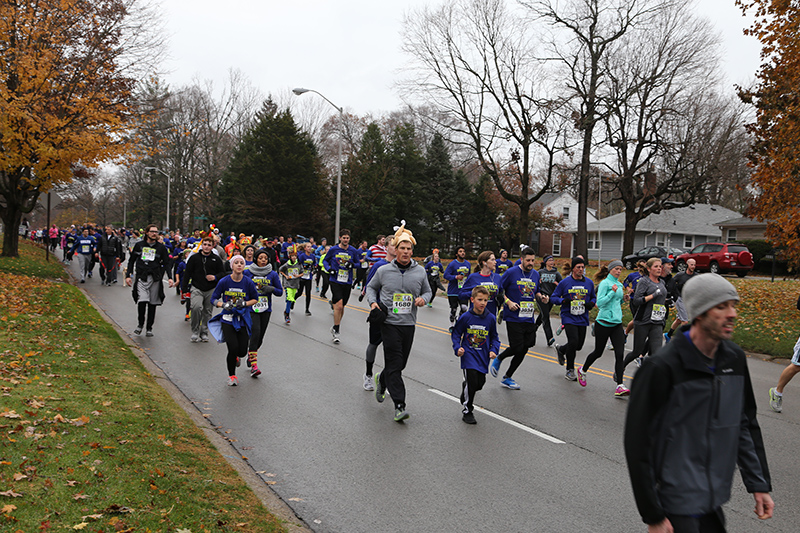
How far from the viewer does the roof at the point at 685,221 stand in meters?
55.4

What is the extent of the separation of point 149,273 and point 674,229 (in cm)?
5261

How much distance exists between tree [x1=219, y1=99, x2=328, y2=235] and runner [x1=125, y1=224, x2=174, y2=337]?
123 feet

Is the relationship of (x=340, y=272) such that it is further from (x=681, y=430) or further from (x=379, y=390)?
(x=681, y=430)

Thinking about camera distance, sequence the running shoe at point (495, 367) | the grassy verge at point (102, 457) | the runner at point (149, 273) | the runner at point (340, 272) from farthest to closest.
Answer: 1. the runner at point (340, 272)
2. the runner at point (149, 273)
3. the running shoe at point (495, 367)
4. the grassy verge at point (102, 457)

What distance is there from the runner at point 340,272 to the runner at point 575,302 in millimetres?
4912

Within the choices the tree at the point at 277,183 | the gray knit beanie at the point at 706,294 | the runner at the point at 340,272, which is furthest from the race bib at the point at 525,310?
the tree at the point at 277,183

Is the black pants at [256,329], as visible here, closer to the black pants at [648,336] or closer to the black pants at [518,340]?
the black pants at [518,340]

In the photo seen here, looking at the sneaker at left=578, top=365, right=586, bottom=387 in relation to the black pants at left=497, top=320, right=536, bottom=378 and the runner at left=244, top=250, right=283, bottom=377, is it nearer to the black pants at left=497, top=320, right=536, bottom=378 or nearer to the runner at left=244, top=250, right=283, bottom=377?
the black pants at left=497, top=320, right=536, bottom=378

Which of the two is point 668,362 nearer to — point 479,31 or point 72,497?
point 72,497

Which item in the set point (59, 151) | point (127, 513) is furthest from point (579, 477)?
point (59, 151)

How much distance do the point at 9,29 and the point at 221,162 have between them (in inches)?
1765

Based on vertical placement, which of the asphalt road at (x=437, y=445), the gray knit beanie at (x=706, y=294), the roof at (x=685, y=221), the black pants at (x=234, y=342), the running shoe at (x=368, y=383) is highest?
the roof at (x=685, y=221)

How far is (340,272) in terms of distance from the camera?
1343 cm

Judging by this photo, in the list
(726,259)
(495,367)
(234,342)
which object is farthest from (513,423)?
(726,259)
